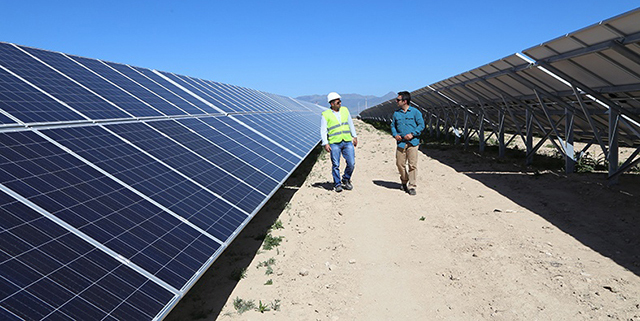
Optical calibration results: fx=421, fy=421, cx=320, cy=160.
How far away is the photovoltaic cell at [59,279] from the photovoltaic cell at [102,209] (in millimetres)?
177

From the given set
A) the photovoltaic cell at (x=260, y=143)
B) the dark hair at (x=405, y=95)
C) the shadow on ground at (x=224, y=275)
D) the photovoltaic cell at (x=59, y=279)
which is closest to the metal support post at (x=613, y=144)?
the dark hair at (x=405, y=95)

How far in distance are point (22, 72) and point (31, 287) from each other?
501cm

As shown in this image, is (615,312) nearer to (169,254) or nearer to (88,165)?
(169,254)

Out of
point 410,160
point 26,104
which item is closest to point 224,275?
point 26,104

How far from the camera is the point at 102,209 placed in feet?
11.5

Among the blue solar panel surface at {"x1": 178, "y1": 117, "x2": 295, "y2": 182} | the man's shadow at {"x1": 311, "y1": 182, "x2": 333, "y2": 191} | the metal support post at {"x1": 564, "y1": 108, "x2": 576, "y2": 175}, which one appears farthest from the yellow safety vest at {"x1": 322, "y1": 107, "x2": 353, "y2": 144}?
the metal support post at {"x1": 564, "y1": 108, "x2": 576, "y2": 175}

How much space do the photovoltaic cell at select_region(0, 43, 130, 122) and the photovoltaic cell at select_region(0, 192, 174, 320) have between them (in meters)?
2.99

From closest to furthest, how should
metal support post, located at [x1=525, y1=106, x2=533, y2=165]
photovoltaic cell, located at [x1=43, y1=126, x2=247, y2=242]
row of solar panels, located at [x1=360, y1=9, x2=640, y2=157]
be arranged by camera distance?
photovoltaic cell, located at [x1=43, y1=126, x2=247, y2=242], row of solar panels, located at [x1=360, y1=9, x2=640, y2=157], metal support post, located at [x1=525, y1=106, x2=533, y2=165]

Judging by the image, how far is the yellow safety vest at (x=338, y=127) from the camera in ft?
31.9

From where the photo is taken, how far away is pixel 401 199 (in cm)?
929

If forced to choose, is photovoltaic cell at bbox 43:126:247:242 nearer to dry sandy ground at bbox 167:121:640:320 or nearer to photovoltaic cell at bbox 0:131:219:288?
photovoltaic cell at bbox 0:131:219:288

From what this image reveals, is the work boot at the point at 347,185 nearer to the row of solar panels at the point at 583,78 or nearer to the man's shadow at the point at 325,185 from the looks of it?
the man's shadow at the point at 325,185

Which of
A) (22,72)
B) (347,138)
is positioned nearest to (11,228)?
(22,72)

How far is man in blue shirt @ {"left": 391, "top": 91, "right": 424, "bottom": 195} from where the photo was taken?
943 centimetres
